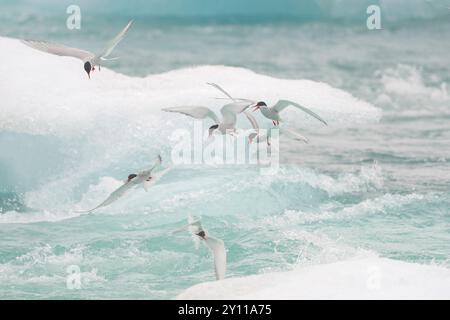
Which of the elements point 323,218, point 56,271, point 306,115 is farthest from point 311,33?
point 56,271

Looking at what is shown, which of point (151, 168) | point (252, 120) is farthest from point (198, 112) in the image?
point (151, 168)

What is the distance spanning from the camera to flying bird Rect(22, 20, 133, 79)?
3.65m

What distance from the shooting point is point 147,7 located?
3947 mm

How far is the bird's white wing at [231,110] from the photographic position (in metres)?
3.74

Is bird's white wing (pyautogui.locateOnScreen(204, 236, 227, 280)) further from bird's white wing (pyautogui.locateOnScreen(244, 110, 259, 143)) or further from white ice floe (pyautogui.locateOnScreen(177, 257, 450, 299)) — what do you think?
bird's white wing (pyautogui.locateOnScreen(244, 110, 259, 143))

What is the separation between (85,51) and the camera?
3750mm

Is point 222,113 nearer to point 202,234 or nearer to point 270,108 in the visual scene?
point 270,108

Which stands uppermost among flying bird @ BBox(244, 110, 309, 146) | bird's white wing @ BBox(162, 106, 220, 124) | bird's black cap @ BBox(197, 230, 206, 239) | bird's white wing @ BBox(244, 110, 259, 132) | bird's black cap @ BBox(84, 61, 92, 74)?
bird's black cap @ BBox(84, 61, 92, 74)

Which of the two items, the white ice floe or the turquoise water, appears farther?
the turquoise water

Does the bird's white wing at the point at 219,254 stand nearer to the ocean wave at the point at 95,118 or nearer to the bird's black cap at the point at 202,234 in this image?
the bird's black cap at the point at 202,234

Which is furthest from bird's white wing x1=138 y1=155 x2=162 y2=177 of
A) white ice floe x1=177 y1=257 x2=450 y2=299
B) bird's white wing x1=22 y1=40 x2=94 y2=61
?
white ice floe x1=177 y1=257 x2=450 y2=299

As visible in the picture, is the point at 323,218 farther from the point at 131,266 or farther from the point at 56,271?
the point at 56,271

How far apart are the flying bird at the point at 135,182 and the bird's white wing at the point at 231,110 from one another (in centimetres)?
44

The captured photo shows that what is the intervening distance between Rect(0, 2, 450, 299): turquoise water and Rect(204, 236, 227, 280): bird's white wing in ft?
0.32
